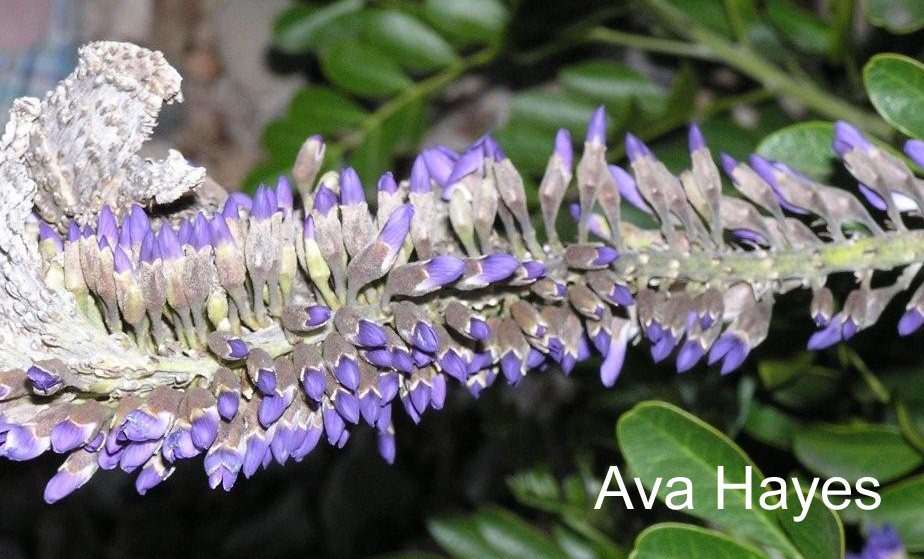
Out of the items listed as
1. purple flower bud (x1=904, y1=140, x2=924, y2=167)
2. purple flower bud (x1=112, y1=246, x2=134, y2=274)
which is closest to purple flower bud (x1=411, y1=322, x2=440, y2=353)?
purple flower bud (x1=112, y1=246, x2=134, y2=274)

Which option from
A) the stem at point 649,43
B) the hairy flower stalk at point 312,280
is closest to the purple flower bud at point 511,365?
the hairy flower stalk at point 312,280

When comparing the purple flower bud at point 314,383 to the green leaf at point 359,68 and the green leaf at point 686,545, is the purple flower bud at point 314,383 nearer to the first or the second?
the green leaf at point 686,545

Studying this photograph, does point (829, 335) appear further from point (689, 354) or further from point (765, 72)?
point (765, 72)

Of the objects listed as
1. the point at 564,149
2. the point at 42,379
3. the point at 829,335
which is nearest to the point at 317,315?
the point at 42,379

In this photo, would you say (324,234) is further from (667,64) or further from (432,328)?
(667,64)

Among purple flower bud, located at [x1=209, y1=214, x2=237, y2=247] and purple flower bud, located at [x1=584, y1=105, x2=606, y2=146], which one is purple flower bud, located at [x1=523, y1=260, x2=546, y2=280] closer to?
purple flower bud, located at [x1=584, y1=105, x2=606, y2=146]

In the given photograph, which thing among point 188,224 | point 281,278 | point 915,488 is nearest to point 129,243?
point 188,224
